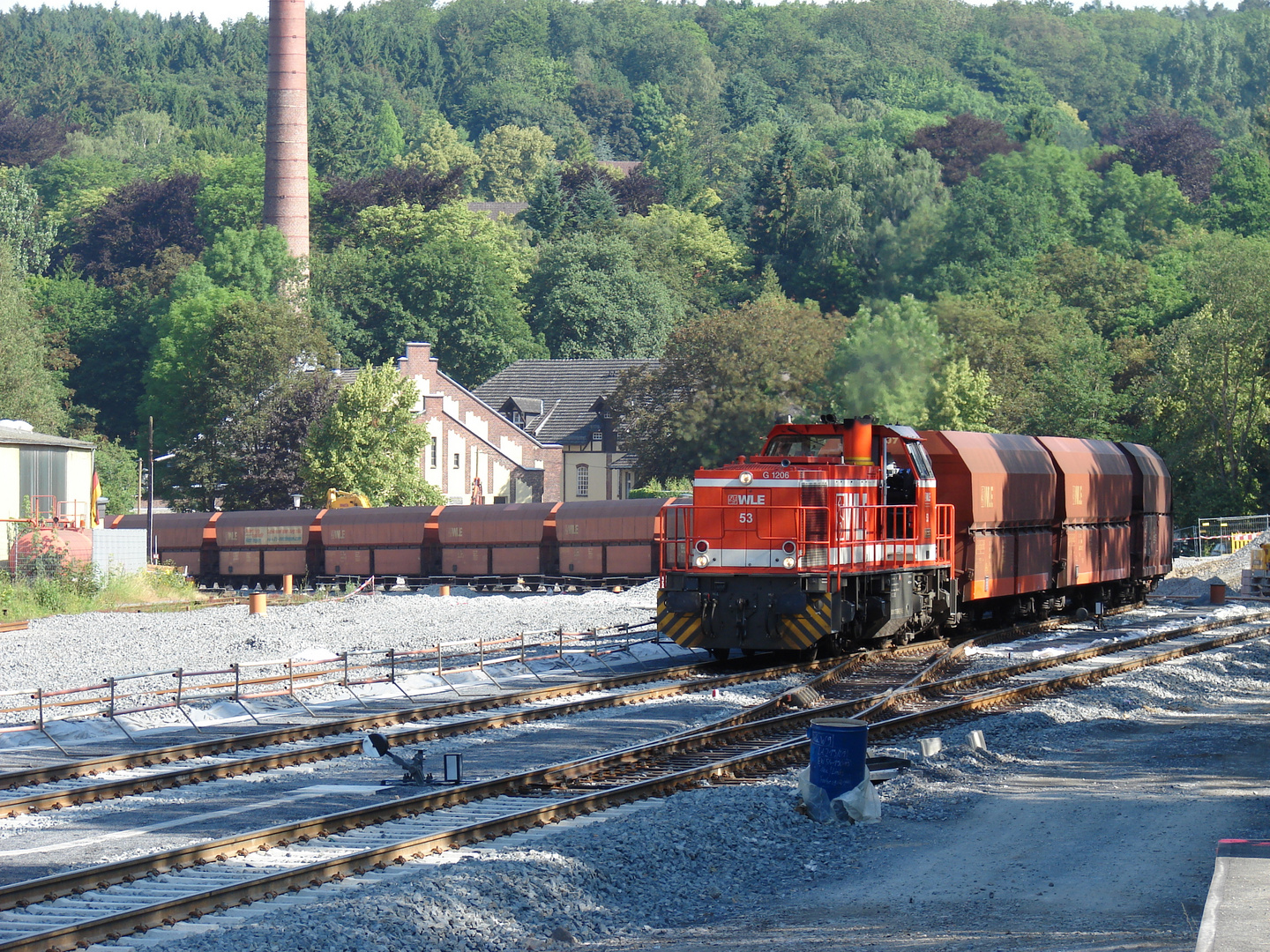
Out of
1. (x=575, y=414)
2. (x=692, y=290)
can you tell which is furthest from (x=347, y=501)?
(x=692, y=290)

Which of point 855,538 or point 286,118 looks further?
point 286,118

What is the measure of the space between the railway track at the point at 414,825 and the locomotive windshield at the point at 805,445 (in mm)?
4028

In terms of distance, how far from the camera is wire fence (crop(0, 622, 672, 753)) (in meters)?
20.1

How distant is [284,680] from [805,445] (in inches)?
349

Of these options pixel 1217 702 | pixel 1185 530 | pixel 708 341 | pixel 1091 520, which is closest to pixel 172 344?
pixel 708 341

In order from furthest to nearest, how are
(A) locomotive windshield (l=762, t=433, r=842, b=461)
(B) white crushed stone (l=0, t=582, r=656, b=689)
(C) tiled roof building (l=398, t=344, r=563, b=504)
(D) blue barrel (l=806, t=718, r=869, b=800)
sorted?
(C) tiled roof building (l=398, t=344, r=563, b=504) → (B) white crushed stone (l=0, t=582, r=656, b=689) → (A) locomotive windshield (l=762, t=433, r=842, b=461) → (D) blue barrel (l=806, t=718, r=869, b=800)

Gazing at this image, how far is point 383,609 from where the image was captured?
38.2 meters

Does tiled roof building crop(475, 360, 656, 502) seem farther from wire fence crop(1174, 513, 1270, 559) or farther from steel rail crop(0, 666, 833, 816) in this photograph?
steel rail crop(0, 666, 833, 816)

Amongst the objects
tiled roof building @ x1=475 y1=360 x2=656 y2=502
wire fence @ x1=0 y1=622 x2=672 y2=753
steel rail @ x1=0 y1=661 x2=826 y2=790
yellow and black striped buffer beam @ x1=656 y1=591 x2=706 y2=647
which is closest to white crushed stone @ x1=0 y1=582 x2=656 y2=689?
wire fence @ x1=0 y1=622 x2=672 y2=753

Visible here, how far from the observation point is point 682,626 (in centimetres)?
2380

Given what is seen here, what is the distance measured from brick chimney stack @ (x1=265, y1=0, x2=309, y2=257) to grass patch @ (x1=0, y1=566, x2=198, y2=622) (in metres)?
64.3

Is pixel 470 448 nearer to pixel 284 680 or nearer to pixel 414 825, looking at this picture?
pixel 284 680

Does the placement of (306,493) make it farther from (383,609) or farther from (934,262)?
(934,262)

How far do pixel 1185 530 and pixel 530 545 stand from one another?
87.6 feet
